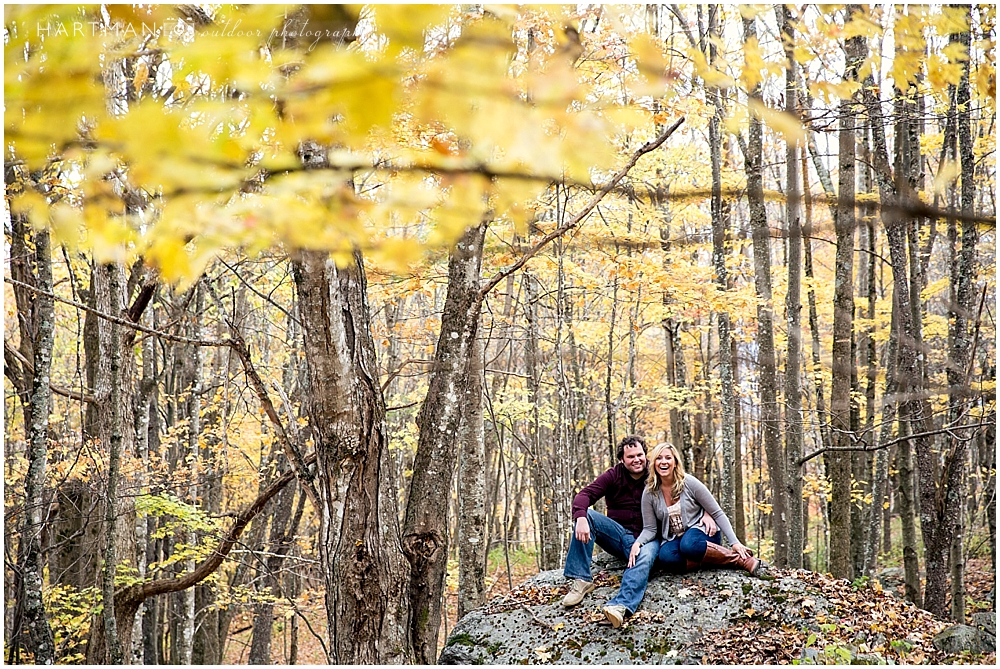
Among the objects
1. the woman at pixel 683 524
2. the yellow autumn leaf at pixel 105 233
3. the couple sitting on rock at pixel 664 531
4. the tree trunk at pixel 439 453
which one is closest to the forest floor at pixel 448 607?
the couple sitting on rock at pixel 664 531

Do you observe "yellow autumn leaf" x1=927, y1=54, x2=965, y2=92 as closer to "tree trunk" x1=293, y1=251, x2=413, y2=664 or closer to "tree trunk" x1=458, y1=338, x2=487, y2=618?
"tree trunk" x1=293, y1=251, x2=413, y2=664

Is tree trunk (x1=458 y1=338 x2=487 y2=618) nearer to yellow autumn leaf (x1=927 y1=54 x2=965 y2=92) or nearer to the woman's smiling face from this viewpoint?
the woman's smiling face

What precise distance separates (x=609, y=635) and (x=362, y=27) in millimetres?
3784

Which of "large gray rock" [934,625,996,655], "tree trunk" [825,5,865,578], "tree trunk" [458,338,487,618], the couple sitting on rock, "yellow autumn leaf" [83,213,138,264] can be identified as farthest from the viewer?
"tree trunk" [825,5,865,578]

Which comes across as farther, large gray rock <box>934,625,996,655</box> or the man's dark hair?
the man's dark hair

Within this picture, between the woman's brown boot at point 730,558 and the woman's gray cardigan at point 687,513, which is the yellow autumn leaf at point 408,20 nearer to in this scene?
the woman's gray cardigan at point 687,513

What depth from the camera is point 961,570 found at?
23.2ft

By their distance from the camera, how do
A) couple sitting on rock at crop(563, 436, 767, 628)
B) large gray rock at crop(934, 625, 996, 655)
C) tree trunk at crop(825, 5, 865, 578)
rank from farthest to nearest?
1. tree trunk at crop(825, 5, 865, 578)
2. couple sitting on rock at crop(563, 436, 767, 628)
3. large gray rock at crop(934, 625, 996, 655)

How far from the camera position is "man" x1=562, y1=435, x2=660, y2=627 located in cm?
469

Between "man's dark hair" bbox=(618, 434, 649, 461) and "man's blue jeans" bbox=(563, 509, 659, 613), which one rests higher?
"man's dark hair" bbox=(618, 434, 649, 461)

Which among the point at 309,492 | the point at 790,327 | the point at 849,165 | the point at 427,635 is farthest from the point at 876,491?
the point at 309,492

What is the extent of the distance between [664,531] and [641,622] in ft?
2.20

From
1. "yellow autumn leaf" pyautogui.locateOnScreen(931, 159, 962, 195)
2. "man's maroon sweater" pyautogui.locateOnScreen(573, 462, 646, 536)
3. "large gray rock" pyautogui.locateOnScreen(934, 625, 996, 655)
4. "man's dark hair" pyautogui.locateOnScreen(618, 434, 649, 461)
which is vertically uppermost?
"yellow autumn leaf" pyautogui.locateOnScreen(931, 159, 962, 195)

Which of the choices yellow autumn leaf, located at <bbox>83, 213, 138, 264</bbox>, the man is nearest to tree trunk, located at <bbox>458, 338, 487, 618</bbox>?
the man
